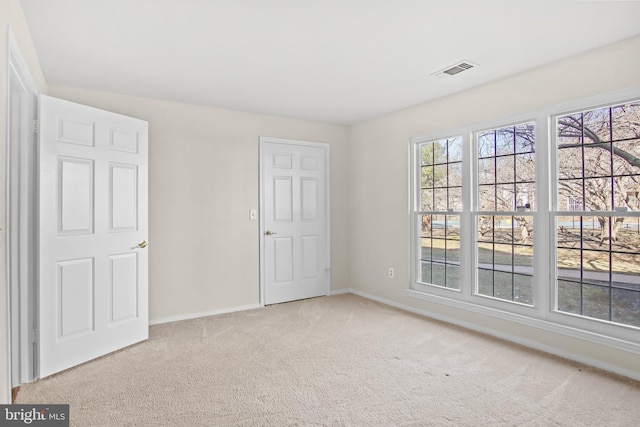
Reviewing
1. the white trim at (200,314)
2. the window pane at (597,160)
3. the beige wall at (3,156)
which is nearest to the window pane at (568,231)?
the window pane at (597,160)

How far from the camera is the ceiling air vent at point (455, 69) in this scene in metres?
2.94

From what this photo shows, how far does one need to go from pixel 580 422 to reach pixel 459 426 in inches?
26.8

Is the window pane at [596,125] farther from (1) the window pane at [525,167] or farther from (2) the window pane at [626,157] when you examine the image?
(1) the window pane at [525,167]

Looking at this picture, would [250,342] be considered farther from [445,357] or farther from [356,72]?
[356,72]

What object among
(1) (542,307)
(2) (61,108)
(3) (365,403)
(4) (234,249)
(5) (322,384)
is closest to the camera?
(3) (365,403)

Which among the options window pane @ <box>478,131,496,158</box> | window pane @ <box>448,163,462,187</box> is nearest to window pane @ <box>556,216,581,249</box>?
window pane @ <box>478,131,496,158</box>

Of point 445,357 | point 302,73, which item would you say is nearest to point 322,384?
point 445,357

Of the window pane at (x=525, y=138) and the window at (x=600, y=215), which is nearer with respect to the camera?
the window at (x=600, y=215)

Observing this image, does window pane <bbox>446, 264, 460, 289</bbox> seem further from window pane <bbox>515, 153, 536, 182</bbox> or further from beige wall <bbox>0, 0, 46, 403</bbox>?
beige wall <bbox>0, 0, 46, 403</bbox>

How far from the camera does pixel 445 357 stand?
2.91m

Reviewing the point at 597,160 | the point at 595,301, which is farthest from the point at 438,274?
the point at 597,160

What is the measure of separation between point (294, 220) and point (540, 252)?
273cm

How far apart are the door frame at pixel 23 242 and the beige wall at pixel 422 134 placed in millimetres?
3413

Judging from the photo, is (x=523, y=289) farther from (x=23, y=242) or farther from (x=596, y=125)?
(x=23, y=242)
